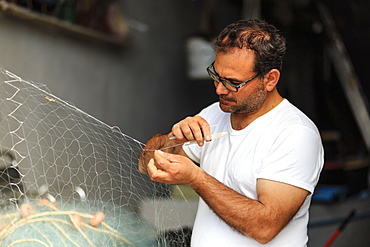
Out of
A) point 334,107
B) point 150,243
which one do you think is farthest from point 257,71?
point 334,107

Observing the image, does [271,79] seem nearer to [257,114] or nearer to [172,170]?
[257,114]

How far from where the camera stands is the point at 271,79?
1.64 meters

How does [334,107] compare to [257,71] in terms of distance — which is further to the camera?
[334,107]

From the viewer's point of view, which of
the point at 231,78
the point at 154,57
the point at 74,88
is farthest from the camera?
the point at 154,57

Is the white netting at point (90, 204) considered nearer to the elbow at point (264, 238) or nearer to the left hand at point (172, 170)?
the left hand at point (172, 170)

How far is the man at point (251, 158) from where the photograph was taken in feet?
4.73

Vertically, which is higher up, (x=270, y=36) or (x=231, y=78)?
(x=270, y=36)

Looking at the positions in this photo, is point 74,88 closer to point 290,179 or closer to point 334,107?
point 290,179

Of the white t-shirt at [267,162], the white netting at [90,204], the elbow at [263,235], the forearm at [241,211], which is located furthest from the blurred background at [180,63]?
the elbow at [263,235]

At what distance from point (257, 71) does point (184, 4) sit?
336 cm

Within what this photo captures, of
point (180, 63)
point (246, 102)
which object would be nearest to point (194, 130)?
point (246, 102)

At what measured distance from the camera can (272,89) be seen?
1.66 m

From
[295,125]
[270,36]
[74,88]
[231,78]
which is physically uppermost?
[270,36]

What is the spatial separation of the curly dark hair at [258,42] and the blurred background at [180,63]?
63.1 inches
